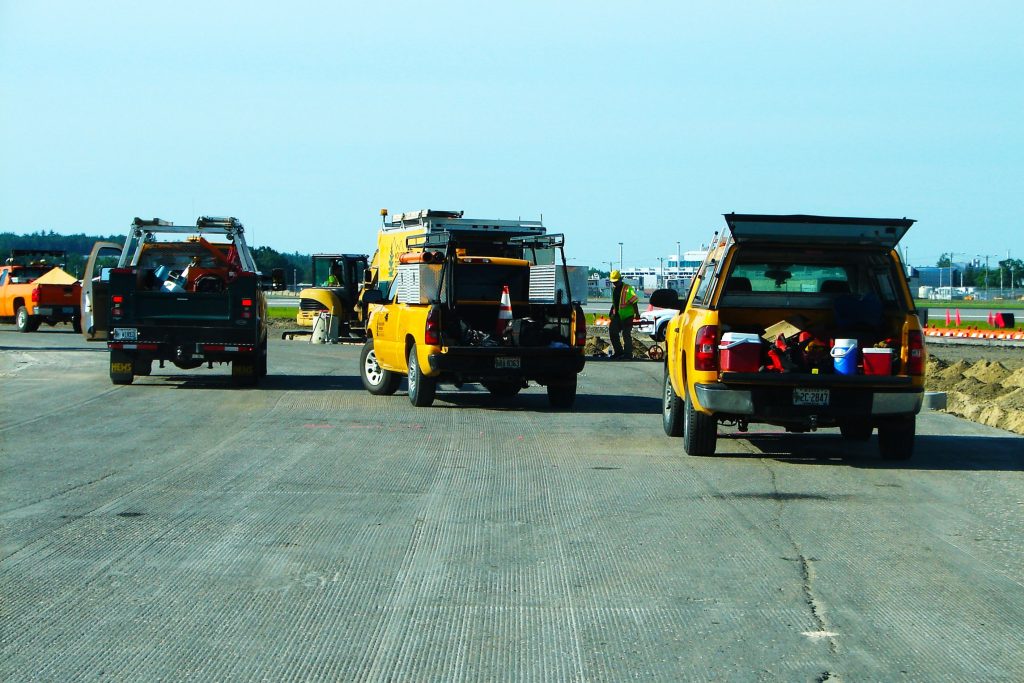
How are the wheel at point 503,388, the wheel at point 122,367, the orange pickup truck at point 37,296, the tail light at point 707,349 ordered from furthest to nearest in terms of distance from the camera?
the orange pickup truck at point 37,296, the wheel at point 122,367, the wheel at point 503,388, the tail light at point 707,349

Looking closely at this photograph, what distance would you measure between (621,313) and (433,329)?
12.7m

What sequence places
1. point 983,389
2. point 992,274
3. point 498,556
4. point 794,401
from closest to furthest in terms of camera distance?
point 498,556
point 794,401
point 983,389
point 992,274

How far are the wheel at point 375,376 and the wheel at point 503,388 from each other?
1.34m

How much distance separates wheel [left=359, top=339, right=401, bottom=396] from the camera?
724 inches

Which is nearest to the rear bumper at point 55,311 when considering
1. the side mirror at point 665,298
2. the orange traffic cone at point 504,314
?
the orange traffic cone at point 504,314

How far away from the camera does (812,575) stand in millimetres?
7219

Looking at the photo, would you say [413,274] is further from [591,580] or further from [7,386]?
[591,580]

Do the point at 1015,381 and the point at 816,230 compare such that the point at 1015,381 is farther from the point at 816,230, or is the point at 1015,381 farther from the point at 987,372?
the point at 816,230

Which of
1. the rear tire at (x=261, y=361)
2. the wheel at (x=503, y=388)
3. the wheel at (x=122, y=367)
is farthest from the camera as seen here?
the rear tire at (x=261, y=361)

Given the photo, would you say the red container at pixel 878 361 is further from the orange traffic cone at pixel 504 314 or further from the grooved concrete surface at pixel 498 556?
the orange traffic cone at pixel 504 314

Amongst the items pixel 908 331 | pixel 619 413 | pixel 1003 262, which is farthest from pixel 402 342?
pixel 1003 262

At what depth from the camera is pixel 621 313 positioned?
2847 centimetres

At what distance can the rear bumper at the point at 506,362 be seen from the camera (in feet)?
53.3

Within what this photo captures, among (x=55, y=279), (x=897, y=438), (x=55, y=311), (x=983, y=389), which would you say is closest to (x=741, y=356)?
(x=897, y=438)
